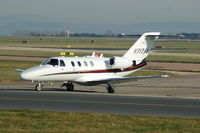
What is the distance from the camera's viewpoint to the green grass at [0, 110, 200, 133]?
17406 millimetres

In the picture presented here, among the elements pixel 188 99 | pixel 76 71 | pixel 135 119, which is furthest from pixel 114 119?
pixel 76 71

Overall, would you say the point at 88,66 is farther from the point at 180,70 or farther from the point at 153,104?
the point at 180,70

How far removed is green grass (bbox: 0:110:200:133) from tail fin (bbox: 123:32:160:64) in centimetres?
1480

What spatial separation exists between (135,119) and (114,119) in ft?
2.74

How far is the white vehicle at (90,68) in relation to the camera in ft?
105

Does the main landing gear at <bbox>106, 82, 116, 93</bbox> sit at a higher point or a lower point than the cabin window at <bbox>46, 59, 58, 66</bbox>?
lower

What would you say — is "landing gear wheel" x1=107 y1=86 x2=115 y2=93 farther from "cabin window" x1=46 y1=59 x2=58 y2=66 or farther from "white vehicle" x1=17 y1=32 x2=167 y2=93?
"cabin window" x1=46 y1=59 x2=58 y2=66

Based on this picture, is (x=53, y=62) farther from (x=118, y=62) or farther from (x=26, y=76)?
(x=118, y=62)

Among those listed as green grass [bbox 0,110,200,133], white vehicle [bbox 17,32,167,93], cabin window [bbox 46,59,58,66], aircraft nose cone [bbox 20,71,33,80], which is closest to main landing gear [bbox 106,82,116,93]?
white vehicle [bbox 17,32,167,93]

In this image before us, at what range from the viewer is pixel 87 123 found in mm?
18906

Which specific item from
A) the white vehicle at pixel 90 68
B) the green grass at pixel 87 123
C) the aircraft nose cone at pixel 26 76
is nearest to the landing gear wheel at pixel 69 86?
the white vehicle at pixel 90 68

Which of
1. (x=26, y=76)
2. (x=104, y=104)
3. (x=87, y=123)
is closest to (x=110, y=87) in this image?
(x=26, y=76)

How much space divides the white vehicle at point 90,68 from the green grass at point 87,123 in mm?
10144

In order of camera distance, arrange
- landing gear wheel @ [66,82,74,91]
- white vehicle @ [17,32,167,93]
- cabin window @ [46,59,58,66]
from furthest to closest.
Answer: landing gear wheel @ [66,82,74,91]
cabin window @ [46,59,58,66]
white vehicle @ [17,32,167,93]
